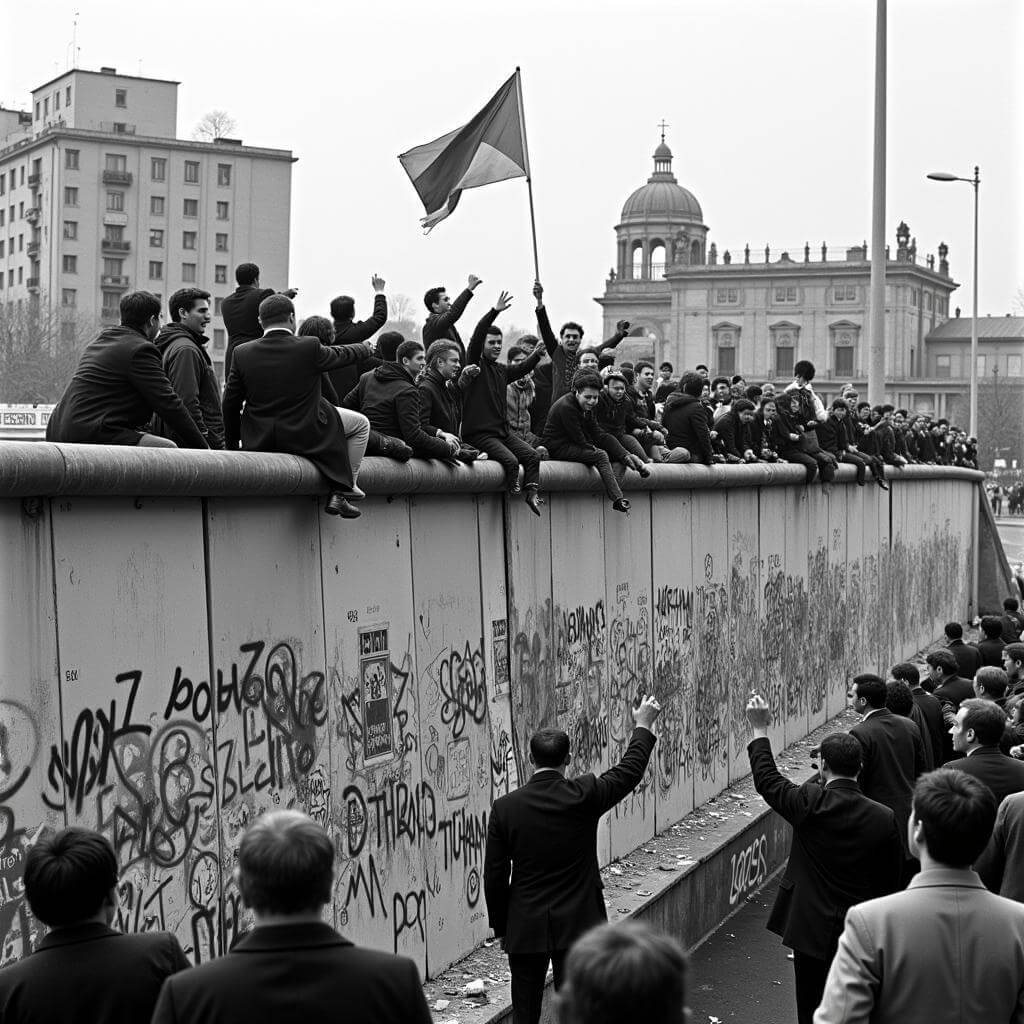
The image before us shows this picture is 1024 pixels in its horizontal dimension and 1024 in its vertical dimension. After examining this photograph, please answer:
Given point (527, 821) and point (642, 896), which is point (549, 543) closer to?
point (642, 896)

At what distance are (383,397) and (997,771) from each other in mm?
4160

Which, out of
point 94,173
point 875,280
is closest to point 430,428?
point 875,280

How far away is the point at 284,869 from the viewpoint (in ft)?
13.4

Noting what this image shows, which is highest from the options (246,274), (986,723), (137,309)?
(246,274)

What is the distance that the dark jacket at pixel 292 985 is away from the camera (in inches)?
156

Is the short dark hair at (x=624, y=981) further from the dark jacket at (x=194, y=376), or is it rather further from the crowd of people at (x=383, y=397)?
the dark jacket at (x=194, y=376)

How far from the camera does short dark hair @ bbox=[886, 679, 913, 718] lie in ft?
34.9

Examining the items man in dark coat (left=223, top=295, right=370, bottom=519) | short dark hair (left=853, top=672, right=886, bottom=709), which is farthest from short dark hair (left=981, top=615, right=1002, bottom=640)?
man in dark coat (left=223, top=295, right=370, bottom=519)

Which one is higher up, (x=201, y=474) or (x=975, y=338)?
(x=975, y=338)

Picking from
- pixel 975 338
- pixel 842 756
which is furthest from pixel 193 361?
pixel 975 338

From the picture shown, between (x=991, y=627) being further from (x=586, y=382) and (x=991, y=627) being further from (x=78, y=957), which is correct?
(x=78, y=957)

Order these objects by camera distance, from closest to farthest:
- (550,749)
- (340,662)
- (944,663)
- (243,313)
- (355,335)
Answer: (550,749) < (340,662) < (243,313) < (355,335) < (944,663)

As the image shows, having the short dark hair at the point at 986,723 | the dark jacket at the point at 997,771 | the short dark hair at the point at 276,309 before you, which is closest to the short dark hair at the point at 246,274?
the short dark hair at the point at 276,309

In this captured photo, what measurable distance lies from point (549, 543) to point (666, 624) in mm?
2913
